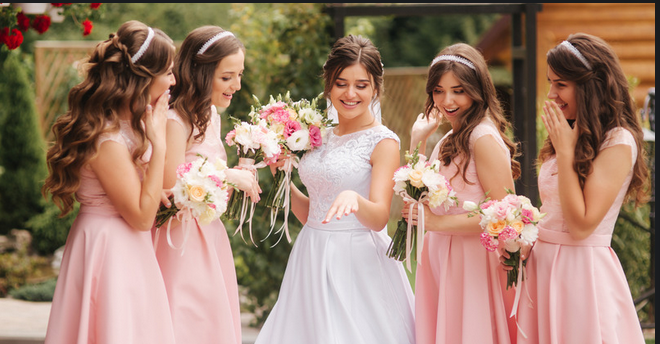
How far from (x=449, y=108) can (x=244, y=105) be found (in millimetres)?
3517

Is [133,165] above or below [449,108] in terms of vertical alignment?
below

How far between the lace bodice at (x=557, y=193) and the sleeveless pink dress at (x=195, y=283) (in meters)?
1.78

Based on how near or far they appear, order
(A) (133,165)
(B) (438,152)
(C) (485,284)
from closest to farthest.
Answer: (A) (133,165)
(C) (485,284)
(B) (438,152)

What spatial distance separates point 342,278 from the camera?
3.77m

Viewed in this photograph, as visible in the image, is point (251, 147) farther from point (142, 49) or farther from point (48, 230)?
point (48, 230)

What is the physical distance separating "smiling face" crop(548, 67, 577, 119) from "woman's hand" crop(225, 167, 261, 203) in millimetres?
1694

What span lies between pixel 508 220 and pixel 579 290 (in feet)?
1.69

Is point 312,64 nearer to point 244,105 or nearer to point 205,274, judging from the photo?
point 244,105

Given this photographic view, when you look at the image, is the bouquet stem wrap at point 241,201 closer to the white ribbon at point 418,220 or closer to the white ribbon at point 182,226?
the white ribbon at point 182,226

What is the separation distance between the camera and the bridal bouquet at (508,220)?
3354mm

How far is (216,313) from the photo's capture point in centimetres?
383

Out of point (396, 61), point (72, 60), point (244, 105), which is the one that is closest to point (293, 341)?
point (244, 105)

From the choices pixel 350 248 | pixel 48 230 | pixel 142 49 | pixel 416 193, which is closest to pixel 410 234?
pixel 416 193

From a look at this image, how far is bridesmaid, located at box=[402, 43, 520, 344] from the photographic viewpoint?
11.9 feet
